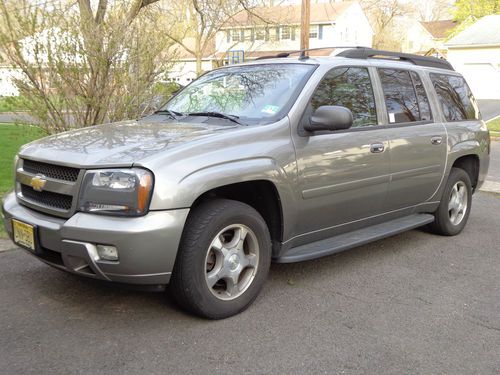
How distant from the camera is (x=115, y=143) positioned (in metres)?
3.65

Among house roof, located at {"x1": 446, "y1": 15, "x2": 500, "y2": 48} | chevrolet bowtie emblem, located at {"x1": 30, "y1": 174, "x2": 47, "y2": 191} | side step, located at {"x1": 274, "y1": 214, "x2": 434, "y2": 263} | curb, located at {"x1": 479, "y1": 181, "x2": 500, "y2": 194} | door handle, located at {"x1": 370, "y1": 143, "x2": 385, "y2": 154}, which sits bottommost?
curb, located at {"x1": 479, "y1": 181, "x2": 500, "y2": 194}

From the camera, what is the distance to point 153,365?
9.97 ft

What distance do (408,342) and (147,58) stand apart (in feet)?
18.2

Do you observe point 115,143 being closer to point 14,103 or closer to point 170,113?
point 170,113

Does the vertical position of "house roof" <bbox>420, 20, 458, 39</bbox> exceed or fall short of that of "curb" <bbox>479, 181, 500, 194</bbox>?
it exceeds it

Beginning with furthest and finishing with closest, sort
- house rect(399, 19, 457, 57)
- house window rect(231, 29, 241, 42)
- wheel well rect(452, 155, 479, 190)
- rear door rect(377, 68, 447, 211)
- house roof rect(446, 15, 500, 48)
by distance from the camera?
A: house rect(399, 19, 457, 57) < house window rect(231, 29, 241, 42) < house roof rect(446, 15, 500, 48) < wheel well rect(452, 155, 479, 190) < rear door rect(377, 68, 447, 211)

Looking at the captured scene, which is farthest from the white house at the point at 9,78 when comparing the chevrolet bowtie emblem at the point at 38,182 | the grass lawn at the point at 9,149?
the chevrolet bowtie emblem at the point at 38,182

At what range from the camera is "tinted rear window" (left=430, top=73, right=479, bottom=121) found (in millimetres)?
5734

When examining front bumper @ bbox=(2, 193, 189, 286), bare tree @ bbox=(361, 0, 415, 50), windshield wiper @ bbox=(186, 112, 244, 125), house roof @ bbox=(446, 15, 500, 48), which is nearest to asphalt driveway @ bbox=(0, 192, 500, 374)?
front bumper @ bbox=(2, 193, 189, 286)

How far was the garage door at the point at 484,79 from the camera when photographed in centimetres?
3231

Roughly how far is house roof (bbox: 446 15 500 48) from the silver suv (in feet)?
101

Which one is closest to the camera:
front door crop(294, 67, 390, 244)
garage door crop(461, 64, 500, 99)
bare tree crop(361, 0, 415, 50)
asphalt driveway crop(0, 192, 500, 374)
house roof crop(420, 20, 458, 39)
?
asphalt driveway crop(0, 192, 500, 374)

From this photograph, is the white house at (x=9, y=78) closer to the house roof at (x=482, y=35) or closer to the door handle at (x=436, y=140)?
the door handle at (x=436, y=140)

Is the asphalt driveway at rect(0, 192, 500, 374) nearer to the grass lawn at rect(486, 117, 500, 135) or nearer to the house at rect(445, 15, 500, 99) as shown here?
the grass lawn at rect(486, 117, 500, 135)
